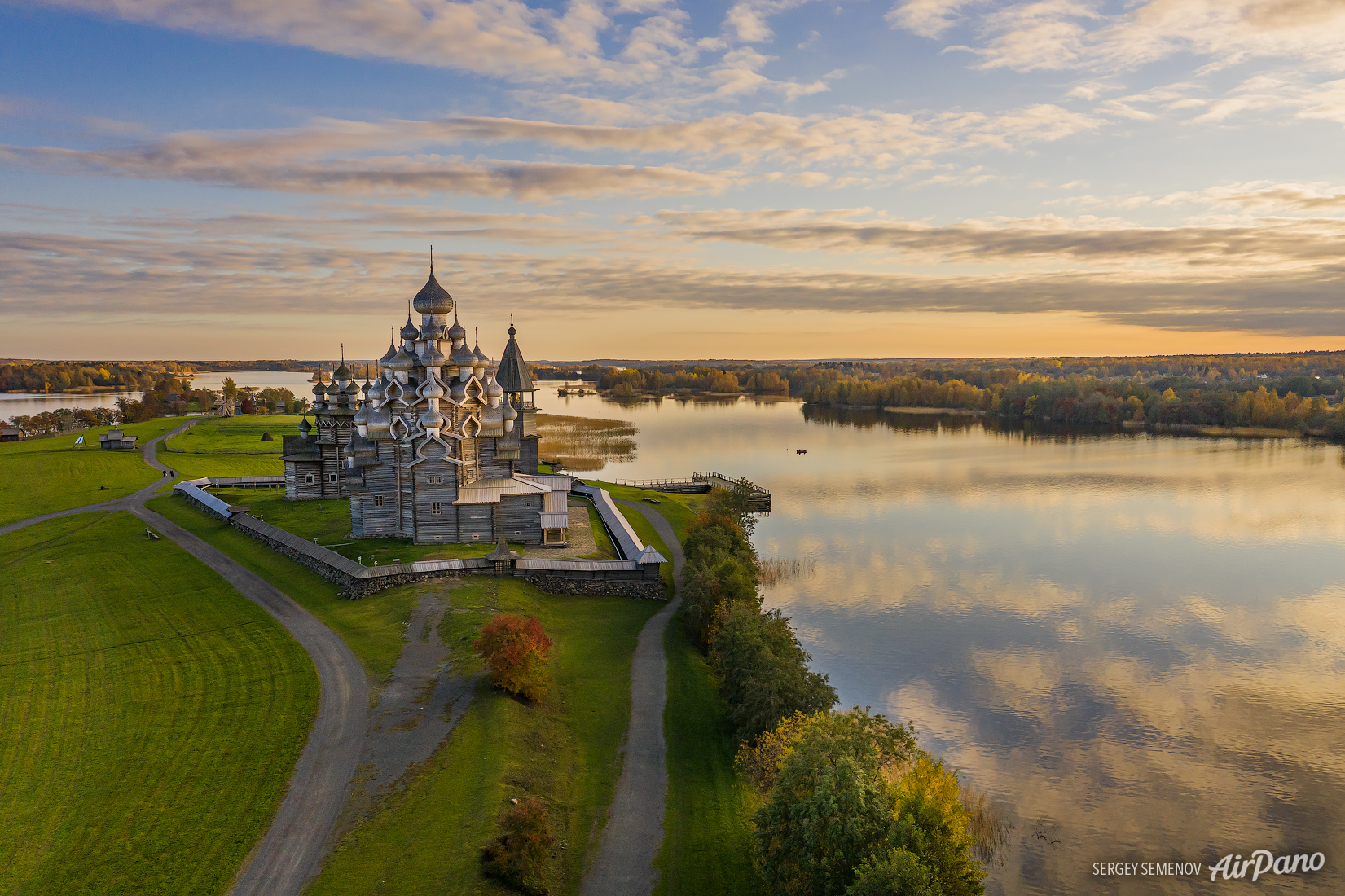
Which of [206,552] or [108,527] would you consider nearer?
[206,552]

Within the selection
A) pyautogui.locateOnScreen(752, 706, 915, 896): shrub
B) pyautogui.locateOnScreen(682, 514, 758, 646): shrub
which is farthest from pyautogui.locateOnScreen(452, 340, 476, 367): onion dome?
pyautogui.locateOnScreen(752, 706, 915, 896): shrub

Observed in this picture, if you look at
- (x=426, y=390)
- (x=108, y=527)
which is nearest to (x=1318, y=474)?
(x=426, y=390)

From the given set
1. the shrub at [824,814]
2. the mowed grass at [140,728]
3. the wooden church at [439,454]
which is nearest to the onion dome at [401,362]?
the wooden church at [439,454]

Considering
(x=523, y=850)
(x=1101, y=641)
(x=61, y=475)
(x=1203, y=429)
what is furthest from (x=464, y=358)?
(x=1203, y=429)

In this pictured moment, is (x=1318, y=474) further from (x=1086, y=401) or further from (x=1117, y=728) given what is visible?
(x=1117, y=728)

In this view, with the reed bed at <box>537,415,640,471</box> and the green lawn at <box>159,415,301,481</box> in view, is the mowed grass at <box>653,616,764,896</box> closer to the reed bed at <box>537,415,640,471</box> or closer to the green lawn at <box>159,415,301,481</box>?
the green lawn at <box>159,415,301,481</box>

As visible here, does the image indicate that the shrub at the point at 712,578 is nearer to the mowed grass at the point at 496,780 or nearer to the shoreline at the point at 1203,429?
the mowed grass at the point at 496,780

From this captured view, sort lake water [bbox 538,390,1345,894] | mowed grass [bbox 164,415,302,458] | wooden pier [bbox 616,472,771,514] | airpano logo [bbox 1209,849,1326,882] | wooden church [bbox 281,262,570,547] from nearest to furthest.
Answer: airpano logo [bbox 1209,849,1326,882] < lake water [bbox 538,390,1345,894] < wooden church [bbox 281,262,570,547] < wooden pier [bbox 616,472,771,514] < mowed grass [bbox 164,415,302,458]
